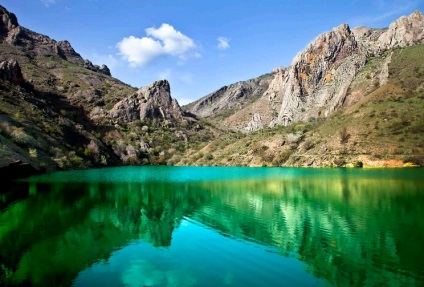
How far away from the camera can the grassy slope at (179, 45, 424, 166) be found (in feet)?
364

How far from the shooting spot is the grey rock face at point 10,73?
147775 millimetres

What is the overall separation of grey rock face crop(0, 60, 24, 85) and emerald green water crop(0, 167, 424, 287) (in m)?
128

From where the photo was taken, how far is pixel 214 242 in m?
23.3

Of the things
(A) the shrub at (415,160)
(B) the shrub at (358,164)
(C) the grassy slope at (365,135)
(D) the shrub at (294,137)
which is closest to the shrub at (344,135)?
(C) the grassy slope at (365,135)

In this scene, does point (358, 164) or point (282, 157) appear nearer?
point (358, 164)

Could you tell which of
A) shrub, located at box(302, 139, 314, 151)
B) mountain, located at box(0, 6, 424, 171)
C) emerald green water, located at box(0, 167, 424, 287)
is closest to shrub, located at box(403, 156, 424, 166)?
mountain, located at box(0, 6, 424, 171)

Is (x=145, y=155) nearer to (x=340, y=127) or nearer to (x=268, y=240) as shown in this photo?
(x=340, y=127)

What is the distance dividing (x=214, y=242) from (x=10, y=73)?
159 meters

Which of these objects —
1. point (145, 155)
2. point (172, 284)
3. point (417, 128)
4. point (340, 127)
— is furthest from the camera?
point (145, 155)

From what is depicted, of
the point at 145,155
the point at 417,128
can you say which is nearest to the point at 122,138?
the point at 145,155

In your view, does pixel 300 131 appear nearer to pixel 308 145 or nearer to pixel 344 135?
pixel 308 145

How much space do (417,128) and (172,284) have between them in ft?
386

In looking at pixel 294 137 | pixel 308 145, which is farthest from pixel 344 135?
pixel 294 137

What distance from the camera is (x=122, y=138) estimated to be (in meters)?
199
